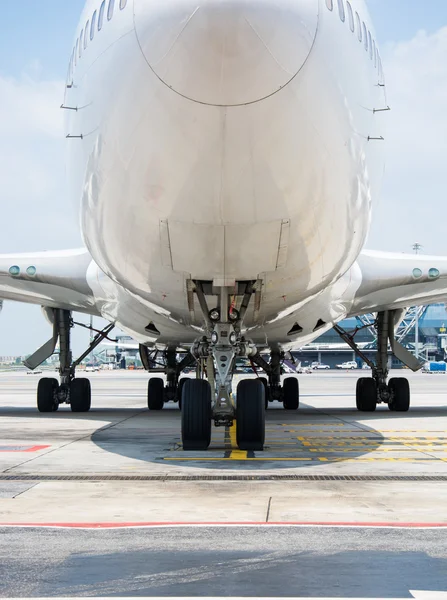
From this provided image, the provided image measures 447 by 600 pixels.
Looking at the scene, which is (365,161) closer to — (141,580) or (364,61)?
(364,61)

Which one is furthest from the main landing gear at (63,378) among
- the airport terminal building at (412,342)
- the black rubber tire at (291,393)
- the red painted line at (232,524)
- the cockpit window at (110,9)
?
the airport terminal building at (412,342)

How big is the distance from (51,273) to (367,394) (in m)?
8.07

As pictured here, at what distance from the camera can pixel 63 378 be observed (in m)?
19.2

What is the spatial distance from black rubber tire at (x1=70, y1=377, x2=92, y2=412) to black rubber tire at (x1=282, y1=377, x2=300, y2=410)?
539 centimetres

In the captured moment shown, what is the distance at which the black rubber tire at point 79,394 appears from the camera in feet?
62.6

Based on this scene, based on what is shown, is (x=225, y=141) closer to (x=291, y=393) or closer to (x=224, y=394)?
(x=224, y=394)

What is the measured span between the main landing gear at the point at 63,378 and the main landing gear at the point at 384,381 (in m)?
5.96

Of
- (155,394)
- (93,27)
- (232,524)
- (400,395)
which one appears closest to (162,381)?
Result: (155,394)

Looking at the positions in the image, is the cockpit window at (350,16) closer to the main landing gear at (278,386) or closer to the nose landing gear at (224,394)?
the nose landing gear at (224,394)

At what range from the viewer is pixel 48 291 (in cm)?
1673

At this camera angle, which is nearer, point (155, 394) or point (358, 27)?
point (358, 27)

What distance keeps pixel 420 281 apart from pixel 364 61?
27.2 feet

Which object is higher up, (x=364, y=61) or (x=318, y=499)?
(x=364, y=61)

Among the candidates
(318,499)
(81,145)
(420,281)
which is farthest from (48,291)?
(318,499)
